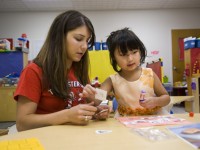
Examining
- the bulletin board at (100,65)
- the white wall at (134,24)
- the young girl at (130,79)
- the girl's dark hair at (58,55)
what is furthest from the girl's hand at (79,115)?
the white wall at (134,24)

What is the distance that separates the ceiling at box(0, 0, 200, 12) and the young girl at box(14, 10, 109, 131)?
4.85 metres

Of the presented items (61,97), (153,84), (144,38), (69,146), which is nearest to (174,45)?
(144,38)

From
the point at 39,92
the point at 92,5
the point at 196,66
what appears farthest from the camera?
the point at 92,5

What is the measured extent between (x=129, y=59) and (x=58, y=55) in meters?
0.47

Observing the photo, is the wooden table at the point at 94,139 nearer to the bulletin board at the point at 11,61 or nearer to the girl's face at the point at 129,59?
the girl's face at the point at 129,59

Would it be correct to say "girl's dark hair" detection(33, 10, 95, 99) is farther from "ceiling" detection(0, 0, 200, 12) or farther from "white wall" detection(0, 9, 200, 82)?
"white wall" detection(0, 9, 200, 82)

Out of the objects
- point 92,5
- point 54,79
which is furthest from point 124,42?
point 92,5

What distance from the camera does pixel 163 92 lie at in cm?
148

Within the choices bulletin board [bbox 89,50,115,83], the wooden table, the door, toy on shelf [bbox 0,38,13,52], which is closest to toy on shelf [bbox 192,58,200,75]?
bulletin board [bbox 89,50,115,83]

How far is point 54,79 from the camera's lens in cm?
112

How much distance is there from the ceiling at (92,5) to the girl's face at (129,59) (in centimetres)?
466

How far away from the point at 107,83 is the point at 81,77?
0.24m

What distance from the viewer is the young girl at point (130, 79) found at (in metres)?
1.42

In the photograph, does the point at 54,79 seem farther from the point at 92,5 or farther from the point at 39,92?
the point at 92,5
